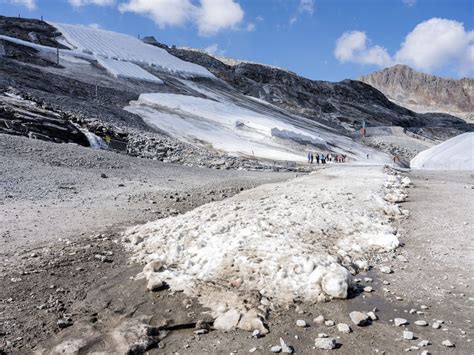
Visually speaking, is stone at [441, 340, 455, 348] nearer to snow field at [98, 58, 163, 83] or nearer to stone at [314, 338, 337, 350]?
stone at [314, 338, 337, 350]

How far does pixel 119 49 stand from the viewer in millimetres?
63656

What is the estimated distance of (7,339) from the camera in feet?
16.8

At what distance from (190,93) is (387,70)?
Result: 145 meters

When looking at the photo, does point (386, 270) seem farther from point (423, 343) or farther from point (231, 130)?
point (231, 130)

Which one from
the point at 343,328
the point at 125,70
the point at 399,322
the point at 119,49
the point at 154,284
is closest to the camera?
the point at 343,328

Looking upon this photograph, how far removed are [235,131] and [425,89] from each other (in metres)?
152

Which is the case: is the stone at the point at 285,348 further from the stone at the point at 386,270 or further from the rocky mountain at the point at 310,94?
the rocky mountain at the point at 310,94

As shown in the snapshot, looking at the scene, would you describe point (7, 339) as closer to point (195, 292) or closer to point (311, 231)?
point (195, 292)

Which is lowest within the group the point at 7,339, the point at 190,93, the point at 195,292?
the point at 7,339

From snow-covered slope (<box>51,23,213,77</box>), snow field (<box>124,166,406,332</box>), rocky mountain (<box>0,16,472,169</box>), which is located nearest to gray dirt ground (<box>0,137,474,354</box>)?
snow field (<box>124,166,406,332</box>)

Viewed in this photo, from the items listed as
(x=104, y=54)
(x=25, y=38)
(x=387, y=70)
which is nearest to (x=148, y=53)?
(x=104, y=54)

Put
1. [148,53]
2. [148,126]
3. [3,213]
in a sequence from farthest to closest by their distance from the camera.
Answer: [148,53] → [148,126] → [3,213]

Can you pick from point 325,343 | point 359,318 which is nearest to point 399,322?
point 359,318

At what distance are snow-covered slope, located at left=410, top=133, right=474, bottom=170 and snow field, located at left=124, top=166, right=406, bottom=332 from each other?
74.7ft
